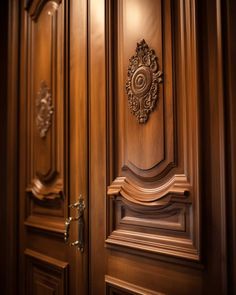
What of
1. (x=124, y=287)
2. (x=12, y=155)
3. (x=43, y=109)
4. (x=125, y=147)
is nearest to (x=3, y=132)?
(x=12, y=155)

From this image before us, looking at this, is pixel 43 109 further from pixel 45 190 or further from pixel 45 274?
pixel 45 274

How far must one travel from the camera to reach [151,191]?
34.1 inches

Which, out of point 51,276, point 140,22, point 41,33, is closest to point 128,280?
point 51,276

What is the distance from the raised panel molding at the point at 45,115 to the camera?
4.11 feet

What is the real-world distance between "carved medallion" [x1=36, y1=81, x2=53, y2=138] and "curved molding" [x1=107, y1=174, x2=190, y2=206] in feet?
1.48

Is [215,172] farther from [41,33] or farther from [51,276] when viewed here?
[41,33]

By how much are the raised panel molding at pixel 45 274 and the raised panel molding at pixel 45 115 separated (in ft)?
0.36

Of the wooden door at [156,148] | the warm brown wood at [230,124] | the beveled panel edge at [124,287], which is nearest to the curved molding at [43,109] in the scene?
the wooden door at [156,148]

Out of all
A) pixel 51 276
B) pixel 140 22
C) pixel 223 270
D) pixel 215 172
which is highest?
pixel 140 22

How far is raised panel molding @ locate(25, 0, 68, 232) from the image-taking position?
1253 millimetres

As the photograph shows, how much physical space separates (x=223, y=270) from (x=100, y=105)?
0.55 metres

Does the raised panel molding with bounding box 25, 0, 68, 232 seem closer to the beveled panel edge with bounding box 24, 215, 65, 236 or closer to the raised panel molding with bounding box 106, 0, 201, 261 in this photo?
the beveled panel edge with bounding box 24, 215, 65, 236

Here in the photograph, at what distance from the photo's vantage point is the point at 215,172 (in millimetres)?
710

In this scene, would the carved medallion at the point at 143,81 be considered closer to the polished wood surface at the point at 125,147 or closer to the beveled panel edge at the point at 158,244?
the polished wood surface at the point at 125,147
